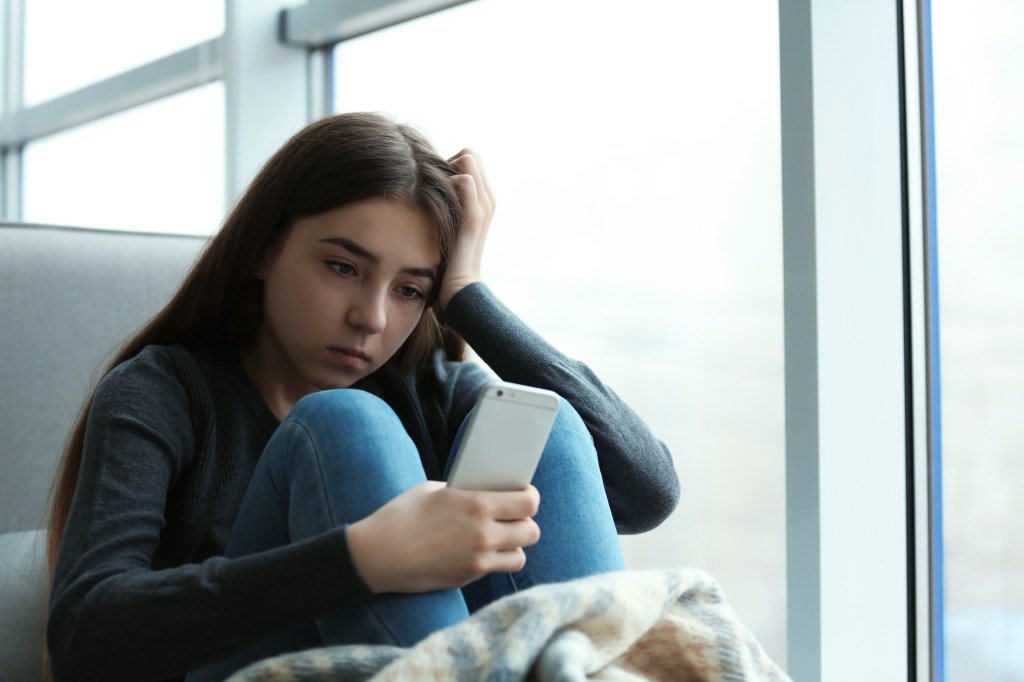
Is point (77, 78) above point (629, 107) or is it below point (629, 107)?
above

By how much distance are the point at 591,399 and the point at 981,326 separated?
1.57 ft

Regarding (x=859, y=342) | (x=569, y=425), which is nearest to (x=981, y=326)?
(x=859, y=342)

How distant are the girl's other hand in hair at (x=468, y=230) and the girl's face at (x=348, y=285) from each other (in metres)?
0.02

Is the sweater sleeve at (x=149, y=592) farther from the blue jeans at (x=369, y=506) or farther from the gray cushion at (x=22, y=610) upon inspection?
the gray cushion at (x=22, y=610)

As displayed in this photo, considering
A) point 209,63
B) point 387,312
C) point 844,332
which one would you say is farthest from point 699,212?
point 209,63

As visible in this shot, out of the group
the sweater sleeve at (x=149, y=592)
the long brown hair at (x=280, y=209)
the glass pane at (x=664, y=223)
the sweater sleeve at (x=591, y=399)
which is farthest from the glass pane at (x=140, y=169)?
the sweater sleeve at (x=149, y=592)

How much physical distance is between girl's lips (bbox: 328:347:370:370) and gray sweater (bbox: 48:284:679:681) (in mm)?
94

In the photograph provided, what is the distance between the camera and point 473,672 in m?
0.57

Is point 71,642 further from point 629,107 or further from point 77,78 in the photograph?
point 77,78

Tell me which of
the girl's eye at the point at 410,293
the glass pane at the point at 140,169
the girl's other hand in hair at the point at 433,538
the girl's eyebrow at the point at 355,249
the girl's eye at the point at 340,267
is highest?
the glass pane at the point at 140,169

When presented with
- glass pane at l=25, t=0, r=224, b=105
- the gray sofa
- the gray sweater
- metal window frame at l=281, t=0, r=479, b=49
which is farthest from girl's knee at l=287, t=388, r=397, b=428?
glass pane at l=25, t=0, r=224, b=105

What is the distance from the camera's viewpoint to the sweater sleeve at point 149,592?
2.18 ft

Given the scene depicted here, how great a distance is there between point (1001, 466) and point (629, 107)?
714 mm

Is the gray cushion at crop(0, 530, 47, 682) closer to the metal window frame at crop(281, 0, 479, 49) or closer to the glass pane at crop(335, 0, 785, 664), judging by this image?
the glass pane at crop(335, 0, 785, 664)
